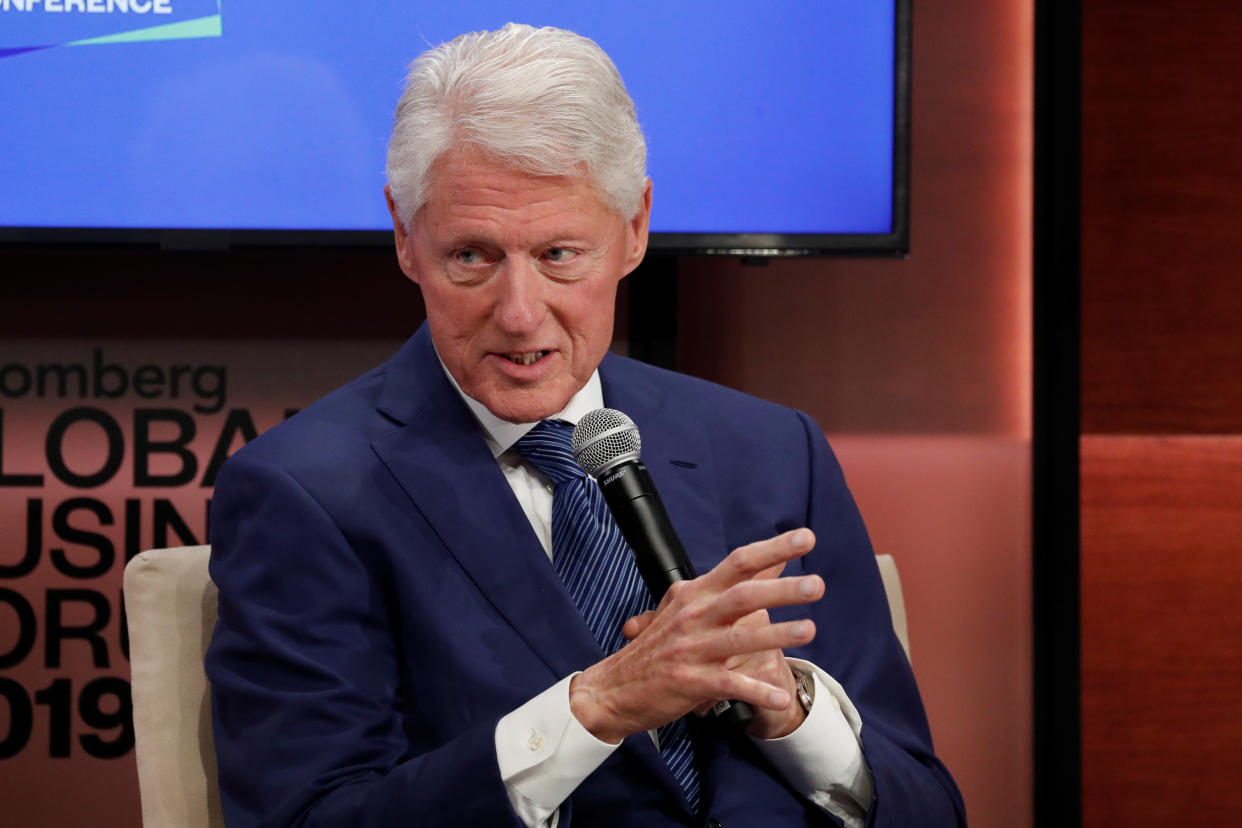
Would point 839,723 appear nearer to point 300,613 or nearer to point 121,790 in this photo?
point 300,613

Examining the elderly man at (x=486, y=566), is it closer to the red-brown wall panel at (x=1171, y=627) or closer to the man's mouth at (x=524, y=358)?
the man's mouth at (x=524, y=358)

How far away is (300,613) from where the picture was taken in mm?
1312

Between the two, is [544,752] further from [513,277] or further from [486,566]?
[513,277]

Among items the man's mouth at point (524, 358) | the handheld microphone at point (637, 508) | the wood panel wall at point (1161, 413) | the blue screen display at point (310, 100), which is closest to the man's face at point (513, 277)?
the man's mouth at point (524, 358)

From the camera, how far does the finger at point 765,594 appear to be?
1.07 metres

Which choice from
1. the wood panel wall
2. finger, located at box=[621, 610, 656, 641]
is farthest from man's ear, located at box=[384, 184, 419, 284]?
the wood panel wall

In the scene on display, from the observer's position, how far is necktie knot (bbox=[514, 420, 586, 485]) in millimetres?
1434

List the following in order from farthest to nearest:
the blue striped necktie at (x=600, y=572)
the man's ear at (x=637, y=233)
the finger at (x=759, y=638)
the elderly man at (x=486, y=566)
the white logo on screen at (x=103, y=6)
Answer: the white logo on screen at (x=103, y=6) → the man's ear at (x=637, y=233) → the blue striped necktie at (x=600, y=572) → the elderly man at (x=486, y=566) → the finger at (x=759, y=638)

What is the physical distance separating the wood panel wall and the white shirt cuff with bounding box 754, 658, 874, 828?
4.88 ft

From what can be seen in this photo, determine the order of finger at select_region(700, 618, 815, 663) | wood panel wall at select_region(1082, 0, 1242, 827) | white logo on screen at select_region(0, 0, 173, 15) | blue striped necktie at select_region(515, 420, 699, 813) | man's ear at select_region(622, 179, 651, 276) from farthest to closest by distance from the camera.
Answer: wood panel wall at select_region(1082, 0, 1242, 827)
white logo on screen at select_region(0, 0, 173, 15)
man's ear at select_region(622, 179, 651, 276)
blue striped necktie at select_region(515, 420, 699, 813)
finger at select_region(700, 618, 815, 663)

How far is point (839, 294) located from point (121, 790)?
185cm

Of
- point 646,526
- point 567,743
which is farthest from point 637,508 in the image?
point 567,743

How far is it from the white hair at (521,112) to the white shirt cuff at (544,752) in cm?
56

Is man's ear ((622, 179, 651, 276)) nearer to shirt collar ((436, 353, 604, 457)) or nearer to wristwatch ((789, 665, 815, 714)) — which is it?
shirt collar ((436, 353, 604, 457))
